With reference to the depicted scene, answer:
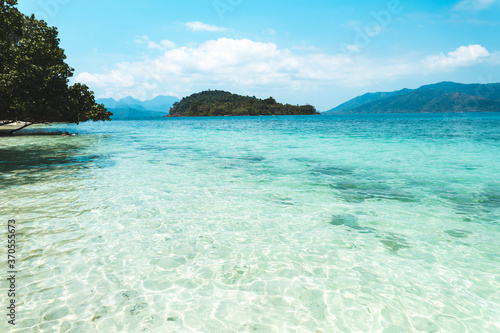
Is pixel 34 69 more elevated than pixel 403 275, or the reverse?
pixel 34 69

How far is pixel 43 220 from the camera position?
7.89 m

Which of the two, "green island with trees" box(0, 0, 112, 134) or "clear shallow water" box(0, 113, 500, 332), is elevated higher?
"green island with trees" box(0, 0, 112, 134)

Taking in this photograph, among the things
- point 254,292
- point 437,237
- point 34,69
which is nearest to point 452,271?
point 437,237

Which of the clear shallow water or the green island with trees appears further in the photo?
the green island with trees

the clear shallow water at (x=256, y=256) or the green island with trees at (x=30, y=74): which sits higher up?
the green island with trees at (x=30, y=74)

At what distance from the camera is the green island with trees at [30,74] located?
72.5ft

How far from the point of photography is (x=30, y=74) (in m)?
22.0

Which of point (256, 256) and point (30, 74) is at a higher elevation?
point (30, 74)

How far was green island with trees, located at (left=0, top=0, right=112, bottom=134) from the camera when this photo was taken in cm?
2209

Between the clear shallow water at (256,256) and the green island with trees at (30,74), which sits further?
the green island with trees at (30,74)

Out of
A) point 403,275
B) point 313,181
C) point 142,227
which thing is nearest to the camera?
point 403,275

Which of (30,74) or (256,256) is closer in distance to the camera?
(256,256)

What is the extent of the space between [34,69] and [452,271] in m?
28.6

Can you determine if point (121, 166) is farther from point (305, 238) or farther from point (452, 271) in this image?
point (452, 271)
